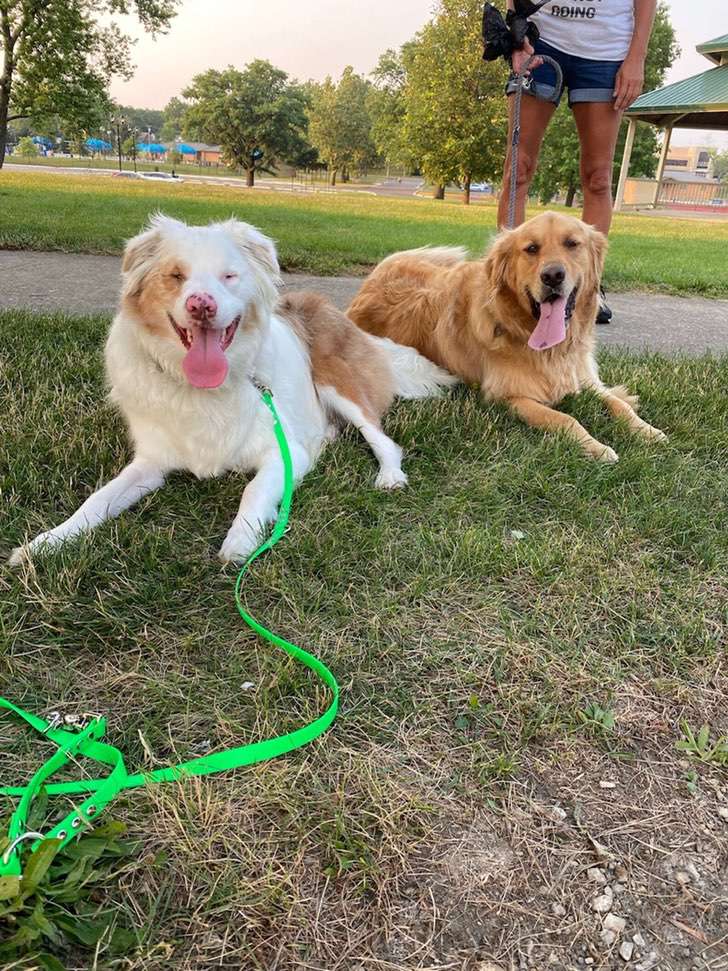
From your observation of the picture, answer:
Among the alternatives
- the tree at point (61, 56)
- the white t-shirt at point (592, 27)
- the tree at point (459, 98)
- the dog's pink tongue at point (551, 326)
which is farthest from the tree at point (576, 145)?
the dog's pink tongue at point (551, 326)

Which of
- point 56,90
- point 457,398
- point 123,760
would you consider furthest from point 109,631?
point 56,90

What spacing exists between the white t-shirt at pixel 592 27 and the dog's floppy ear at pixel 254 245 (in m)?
3.31

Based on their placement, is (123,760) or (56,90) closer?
(123,760)

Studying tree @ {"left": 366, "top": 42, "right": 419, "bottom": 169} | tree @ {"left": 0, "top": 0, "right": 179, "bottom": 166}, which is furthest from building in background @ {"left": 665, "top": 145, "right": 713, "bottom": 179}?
tree @ {"left": 0, "top": 0, "right": 179, "bottom": 166}

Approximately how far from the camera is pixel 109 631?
1.96m

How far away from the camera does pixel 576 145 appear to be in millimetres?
34875

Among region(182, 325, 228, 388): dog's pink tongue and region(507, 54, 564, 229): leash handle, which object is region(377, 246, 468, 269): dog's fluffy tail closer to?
region(507, 54, 564, 229): leash handle

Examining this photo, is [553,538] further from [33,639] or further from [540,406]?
[33,639]

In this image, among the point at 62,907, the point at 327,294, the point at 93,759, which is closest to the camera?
the point at 62,907

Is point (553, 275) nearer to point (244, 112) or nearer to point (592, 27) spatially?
point (592, 27)

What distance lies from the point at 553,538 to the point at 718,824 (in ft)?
3.85

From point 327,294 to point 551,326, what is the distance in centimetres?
333

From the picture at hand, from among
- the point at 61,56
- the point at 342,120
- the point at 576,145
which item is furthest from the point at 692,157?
the point at 61,56

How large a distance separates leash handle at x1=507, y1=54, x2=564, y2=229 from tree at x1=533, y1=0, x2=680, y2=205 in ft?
112
